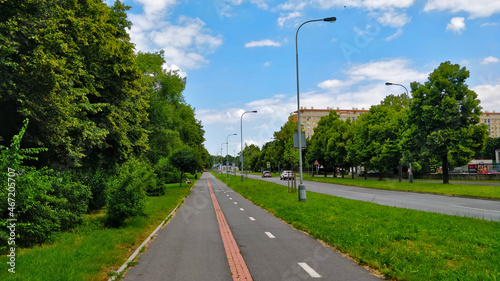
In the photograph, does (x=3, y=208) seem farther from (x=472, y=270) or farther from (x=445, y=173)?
(x=445, y=173)

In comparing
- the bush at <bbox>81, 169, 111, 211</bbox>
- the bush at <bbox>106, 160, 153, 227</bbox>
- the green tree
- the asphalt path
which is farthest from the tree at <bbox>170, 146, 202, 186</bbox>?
the bush at <bbox>106, 160, 153, 227</bbox>

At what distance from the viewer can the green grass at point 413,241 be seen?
5727 millimetres

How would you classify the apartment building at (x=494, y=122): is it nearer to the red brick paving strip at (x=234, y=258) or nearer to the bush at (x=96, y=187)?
the bush at (x=96, y=187)

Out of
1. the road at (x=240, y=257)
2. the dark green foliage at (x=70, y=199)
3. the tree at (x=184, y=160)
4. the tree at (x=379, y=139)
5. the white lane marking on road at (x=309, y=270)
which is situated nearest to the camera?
the white lane marking on road at (x=309, y=270)

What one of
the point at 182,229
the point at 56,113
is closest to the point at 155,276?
the point at 182,229

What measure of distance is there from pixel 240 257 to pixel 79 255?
Result: 11.4 feet

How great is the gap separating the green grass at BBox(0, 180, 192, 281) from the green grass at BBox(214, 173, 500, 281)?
499cm

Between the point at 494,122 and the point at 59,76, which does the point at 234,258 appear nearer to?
the point at 59,76

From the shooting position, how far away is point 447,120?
30.4 meters

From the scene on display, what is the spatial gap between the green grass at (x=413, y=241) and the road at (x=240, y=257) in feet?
1.60

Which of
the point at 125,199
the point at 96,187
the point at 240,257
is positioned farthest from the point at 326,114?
the point at 240,257

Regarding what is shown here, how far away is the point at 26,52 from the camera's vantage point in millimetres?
10688

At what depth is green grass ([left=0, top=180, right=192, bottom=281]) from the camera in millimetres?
5722

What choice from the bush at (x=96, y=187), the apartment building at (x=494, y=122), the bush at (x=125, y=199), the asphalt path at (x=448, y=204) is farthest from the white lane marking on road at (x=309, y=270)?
the apartment building at (x=494, y=122)
